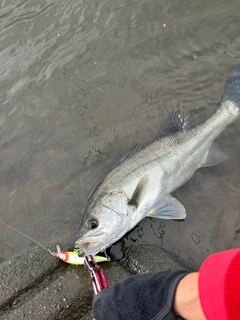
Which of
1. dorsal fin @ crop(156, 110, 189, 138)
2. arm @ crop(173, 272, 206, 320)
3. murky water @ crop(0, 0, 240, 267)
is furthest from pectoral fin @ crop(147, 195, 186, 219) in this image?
arm @ crop(173, 272, 206, 320)

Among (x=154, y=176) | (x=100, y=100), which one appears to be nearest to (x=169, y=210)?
(x=154, y=176)

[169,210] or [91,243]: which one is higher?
[91,243]

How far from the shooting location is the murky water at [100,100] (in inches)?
134

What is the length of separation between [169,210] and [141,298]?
1358 millimetres

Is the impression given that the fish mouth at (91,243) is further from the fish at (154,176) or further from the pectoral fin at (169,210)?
the pectoral fin at (169,210)

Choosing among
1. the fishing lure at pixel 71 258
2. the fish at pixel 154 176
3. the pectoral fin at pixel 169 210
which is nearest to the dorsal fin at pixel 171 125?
the fish at pixel 154 176

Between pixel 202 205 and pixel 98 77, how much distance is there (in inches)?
80.4

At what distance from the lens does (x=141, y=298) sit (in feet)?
6.40

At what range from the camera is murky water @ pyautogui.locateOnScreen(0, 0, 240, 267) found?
340 centimetres

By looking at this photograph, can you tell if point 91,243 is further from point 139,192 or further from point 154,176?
point 154,176

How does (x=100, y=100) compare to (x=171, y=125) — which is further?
(x=100, y=100)

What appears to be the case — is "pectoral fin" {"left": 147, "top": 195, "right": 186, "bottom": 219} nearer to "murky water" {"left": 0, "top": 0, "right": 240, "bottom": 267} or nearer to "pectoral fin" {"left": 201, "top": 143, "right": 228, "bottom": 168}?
"murky water" {"left": 0, "top": 0, "right": 240, "bottom": 267}

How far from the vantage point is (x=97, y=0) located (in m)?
5.09

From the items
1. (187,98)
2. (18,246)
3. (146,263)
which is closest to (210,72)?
(187,98)
